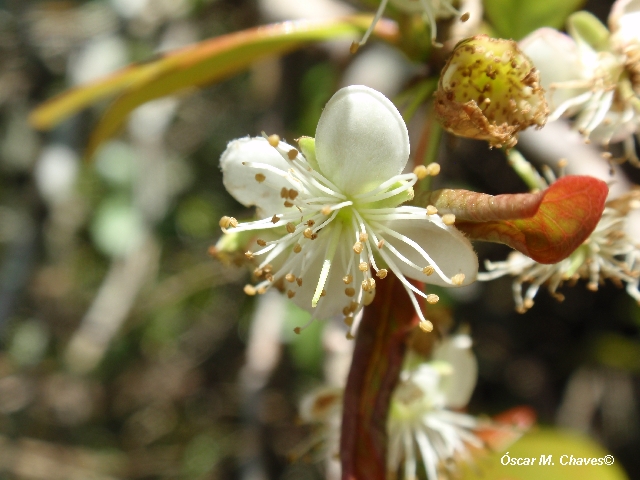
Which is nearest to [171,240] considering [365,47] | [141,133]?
[141,133]

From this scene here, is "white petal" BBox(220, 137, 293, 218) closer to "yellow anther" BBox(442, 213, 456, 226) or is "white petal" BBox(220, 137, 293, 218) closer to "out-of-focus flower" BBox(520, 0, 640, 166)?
"yellow anther" BBox(442, 213, 456, 226)

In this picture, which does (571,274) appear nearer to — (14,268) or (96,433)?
(14,268)

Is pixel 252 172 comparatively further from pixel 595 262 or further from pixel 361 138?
pixel 595 262

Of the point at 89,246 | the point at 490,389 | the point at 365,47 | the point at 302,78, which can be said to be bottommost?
the point at 490,389

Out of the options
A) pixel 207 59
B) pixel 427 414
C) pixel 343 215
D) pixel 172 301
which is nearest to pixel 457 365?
pixel 427 414

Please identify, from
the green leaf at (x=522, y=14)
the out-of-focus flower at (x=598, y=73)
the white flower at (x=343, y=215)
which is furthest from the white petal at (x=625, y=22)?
the white flower at (x=343, y=215)

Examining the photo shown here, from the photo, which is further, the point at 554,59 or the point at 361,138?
the point at 554,59

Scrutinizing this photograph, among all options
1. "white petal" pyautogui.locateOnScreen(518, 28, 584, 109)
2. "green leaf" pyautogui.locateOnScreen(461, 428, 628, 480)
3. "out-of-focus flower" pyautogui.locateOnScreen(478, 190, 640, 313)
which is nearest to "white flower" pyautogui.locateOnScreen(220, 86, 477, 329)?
"out-of-focus flower" pyautogui.locateOnScreen(478, 190, 640, 313)
